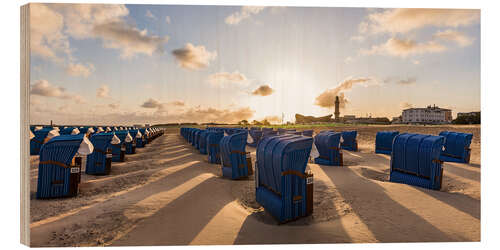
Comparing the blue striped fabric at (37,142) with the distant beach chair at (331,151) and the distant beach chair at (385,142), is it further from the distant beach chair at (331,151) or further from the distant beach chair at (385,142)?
the distant beach chair at (385,142)

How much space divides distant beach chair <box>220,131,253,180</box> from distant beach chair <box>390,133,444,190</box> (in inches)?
281

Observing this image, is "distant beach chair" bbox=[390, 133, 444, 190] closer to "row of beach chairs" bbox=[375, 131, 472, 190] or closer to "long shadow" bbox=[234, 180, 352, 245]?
"row of beach chairs" bbox=[375, 131, 472, 190]

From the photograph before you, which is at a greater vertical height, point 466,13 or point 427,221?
point 466,13

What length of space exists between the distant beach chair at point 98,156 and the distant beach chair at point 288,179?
10.7m

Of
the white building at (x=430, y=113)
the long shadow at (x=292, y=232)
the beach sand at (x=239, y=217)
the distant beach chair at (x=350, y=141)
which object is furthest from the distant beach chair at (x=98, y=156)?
the distant beach chair at (x=350, y=141)

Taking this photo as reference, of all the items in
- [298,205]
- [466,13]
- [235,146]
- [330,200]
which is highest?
[466,13]

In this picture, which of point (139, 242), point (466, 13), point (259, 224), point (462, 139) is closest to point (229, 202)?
point (259, 224)

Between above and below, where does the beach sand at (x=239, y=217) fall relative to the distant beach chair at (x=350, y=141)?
below

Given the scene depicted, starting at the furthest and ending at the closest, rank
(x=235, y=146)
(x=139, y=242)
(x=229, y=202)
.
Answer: (x=235, y=146), (x=229, y=202), (x=139, y=242)

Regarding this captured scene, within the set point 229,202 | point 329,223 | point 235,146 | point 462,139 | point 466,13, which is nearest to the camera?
point 329,223

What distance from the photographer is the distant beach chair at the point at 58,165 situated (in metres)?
7.98

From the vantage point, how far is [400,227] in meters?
5.34

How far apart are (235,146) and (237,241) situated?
6.64m

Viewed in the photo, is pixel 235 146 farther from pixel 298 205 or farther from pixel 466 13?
pixel 466 13
